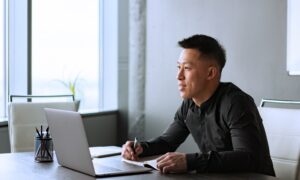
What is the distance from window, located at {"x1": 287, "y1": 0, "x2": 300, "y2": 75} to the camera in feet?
11.2

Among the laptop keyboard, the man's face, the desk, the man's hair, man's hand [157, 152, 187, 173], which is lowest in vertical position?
the desk

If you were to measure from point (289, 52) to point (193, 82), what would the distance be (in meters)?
1.53

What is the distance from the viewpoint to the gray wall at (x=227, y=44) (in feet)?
11.7

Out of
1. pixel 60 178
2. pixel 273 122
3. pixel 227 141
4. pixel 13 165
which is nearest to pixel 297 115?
pixel 273 122

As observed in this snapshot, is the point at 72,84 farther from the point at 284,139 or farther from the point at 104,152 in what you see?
the point at 284,139

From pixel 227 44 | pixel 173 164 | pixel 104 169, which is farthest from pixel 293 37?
pixel 104 169

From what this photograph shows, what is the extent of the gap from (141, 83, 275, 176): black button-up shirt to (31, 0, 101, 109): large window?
2.01 m

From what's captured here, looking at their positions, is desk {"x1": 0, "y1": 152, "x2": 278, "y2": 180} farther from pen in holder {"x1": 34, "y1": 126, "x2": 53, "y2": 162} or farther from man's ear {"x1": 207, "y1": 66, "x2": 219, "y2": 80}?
man's ear {"x1": 207, "y1": 66, "x2": 219, "y2": 80}

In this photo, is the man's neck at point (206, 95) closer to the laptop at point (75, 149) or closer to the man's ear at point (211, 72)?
the man's ear at point (211, 72)

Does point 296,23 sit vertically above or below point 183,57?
above

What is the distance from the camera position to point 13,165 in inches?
77.2

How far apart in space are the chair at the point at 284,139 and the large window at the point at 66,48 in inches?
92.2

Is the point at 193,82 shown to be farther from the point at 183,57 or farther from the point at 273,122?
the point at 273,122

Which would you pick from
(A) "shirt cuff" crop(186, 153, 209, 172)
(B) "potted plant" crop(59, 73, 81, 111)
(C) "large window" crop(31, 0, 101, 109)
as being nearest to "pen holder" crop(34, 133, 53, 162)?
(A) "shirt cuff" crop(186, 153, 209, 172)
